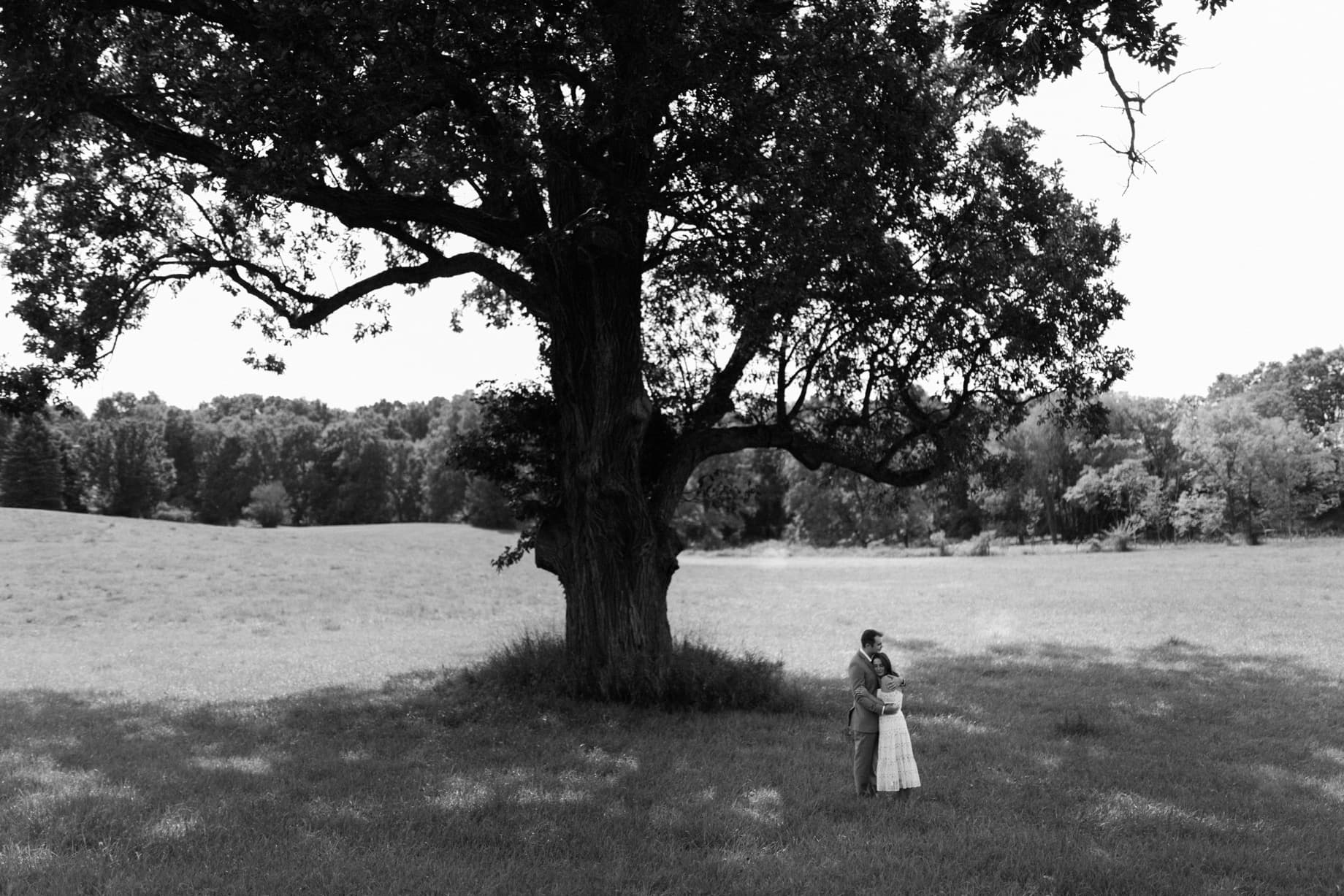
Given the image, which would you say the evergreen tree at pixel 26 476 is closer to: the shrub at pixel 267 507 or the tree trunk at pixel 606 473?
the shrub at pixel 267 507

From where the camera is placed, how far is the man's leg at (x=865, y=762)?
8320 millimetres

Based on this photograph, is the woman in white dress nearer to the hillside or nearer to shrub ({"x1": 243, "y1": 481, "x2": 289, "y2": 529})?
the hillside

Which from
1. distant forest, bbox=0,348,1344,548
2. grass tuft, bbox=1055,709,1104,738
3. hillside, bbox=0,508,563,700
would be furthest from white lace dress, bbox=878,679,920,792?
distant forest, bbox=0,348,1344,548

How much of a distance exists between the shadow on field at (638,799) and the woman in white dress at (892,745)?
0.30 meters

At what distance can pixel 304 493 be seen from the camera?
97.2 meters

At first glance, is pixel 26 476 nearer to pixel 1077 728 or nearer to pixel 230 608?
pixel 230 608

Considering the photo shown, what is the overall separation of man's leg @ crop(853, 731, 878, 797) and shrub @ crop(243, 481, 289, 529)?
271 feet

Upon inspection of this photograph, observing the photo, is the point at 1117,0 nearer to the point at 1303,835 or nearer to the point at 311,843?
the point at 1303,835

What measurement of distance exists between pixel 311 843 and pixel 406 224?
1032cm

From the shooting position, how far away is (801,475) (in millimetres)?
81375

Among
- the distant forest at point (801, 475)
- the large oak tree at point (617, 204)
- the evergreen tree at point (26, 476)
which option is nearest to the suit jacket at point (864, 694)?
the large oak tree at point (617, 204)

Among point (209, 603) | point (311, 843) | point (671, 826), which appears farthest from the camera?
point (209, 603)

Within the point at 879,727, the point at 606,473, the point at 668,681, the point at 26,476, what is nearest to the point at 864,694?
the point at 879,727

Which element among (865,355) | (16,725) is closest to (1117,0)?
(865,355)
